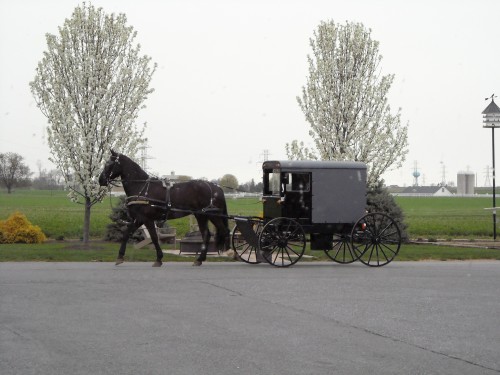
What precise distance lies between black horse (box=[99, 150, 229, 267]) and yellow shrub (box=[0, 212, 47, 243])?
858cm

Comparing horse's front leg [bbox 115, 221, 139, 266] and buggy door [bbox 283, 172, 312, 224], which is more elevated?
buggy door [bbox 283, 172, 312, 224]

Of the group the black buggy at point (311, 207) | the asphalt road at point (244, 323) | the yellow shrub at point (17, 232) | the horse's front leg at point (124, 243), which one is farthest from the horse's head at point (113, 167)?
the yellow shrub at point (17, 232)

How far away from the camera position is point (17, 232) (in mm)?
24797

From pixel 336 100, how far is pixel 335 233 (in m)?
9.79

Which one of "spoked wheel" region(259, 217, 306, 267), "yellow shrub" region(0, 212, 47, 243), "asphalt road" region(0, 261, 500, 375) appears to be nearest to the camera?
"asphalt road" region(0, 261, 500, 375)

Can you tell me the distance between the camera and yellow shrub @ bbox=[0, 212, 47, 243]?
2472 cm

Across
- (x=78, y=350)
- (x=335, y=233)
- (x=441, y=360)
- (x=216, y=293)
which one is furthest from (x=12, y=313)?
(x=335, y=233)

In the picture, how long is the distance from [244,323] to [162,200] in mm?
8242

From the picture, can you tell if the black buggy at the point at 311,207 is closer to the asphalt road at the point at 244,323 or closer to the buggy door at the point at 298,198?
the buggy door at the point at 298,198

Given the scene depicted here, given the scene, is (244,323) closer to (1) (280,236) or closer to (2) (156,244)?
(1) (280,236)

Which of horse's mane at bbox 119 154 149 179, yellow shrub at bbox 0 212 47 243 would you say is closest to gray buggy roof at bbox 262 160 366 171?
horse's mane at bbox 119 154 149 179

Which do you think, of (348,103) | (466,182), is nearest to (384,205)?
(348,103)

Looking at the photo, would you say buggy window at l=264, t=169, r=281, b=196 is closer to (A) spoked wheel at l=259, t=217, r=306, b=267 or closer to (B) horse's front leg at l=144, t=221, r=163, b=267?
(A) spoked wheel at l=259, t=217, r=306, b=267

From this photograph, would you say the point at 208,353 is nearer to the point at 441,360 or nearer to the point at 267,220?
the point at 441,360
